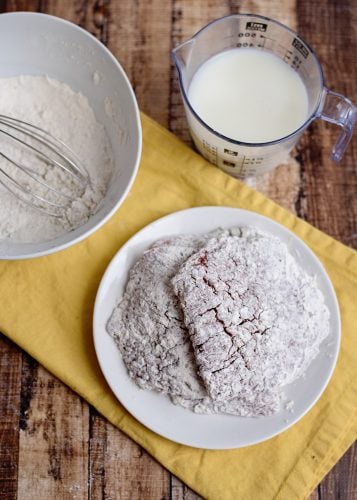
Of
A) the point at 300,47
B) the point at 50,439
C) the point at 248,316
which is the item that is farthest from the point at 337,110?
the point at 50,439

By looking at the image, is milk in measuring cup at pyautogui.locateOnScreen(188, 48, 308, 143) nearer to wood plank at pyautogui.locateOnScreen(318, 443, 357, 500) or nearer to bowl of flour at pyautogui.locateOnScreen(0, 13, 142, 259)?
bowl of flour at pyautogui.locateOnScreen(0, 13, 142, 259)

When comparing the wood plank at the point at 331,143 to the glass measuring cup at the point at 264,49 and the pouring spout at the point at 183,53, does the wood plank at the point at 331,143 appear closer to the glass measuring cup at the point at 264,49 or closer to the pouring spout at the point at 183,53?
the glass measuring cup at the point at 264,49

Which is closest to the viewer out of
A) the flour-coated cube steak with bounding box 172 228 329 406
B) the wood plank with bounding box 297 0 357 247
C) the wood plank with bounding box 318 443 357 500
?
the flour-coated cube steak with bounding box 172 228 329 406

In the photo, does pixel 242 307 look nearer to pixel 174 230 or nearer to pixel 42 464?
pixel 174 230

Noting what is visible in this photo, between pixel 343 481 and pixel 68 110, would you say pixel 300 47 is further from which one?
pixel 343 481

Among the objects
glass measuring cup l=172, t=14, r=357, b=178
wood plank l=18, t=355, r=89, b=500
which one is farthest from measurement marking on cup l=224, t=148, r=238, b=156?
wood plank l=18, t=355, r=89, b=500

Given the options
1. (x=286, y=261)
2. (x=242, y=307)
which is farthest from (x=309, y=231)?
(x=242, y=307)
